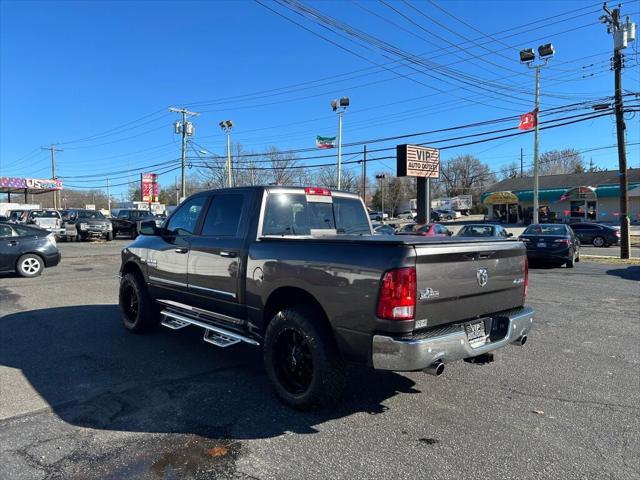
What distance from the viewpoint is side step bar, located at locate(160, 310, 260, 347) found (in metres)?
4.59

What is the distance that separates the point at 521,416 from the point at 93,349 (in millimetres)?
4750

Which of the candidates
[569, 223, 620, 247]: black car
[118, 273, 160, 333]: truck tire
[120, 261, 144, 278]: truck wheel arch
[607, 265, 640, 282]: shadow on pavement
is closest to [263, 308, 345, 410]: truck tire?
[118, 273, 160, 333]: truck tire

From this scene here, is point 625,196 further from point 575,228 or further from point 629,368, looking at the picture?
point 629,368

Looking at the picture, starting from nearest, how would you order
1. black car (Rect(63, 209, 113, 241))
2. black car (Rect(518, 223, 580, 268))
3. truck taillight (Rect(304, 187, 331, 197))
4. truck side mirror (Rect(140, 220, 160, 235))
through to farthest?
truck taillight (Rect(304, 187, 331, 197))
truck side mirror (Rect(140, 220, 160, 235))
black car (Rect(518, 223, 580, 268))
black car (Rect(63, 209, 113, 241))

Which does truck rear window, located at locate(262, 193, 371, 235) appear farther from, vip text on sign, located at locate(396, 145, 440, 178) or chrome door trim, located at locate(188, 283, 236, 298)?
vip text on sign, located at locate(396, 145, 440, 178)

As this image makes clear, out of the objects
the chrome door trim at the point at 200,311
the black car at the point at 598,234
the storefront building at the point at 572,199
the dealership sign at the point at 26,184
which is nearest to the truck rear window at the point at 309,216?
the chrome door trim at the point at 200,311

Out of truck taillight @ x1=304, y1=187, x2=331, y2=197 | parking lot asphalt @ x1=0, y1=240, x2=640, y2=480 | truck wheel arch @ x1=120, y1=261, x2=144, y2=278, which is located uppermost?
truck taillight @ x1=304, y1=187, x2=331, y2=197

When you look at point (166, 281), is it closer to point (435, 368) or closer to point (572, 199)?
point (435, 368)

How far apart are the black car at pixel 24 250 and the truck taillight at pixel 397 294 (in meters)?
12.0

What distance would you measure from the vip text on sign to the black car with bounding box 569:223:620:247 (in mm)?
11863

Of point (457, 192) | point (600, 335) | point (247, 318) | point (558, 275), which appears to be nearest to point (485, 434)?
point (247, 318)

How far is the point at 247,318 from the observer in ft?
15.0

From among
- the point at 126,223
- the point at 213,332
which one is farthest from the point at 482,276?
the point at 126,223

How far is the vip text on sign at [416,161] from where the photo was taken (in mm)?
24094
